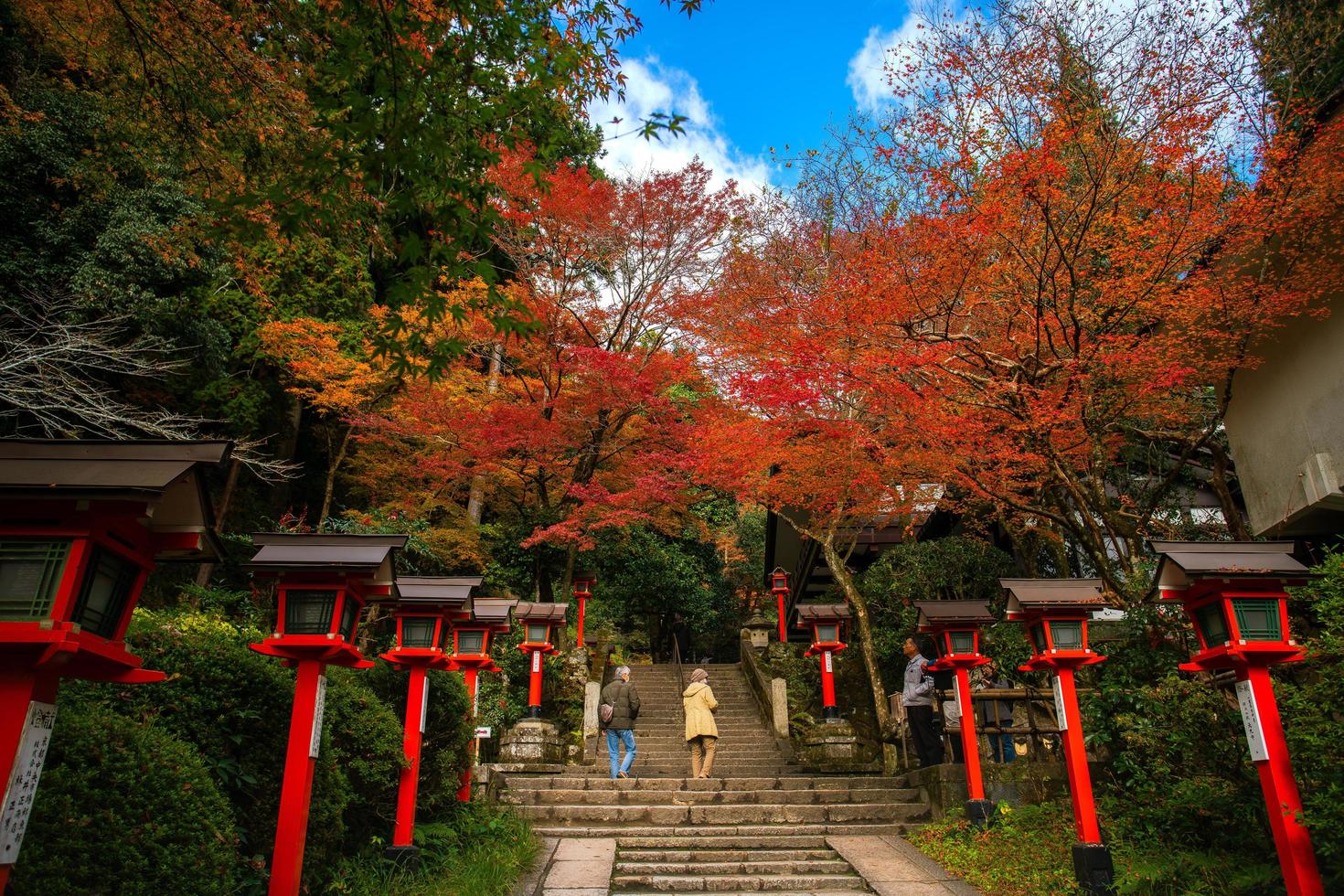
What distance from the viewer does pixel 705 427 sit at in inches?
659

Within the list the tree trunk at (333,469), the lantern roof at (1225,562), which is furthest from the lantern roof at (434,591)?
the tree trunk at (333,469)

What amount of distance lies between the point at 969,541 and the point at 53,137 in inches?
660

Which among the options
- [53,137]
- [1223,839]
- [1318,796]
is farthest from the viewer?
[53,137]

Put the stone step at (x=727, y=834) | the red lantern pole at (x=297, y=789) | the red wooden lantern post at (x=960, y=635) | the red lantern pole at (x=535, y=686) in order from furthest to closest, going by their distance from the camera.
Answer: the red lantern pole at (x=535, y=686), the red wooden lantern post at (x=960, y=635), the stone step at (x=727, y=834), the red lantern pole at (x=297, y=789)

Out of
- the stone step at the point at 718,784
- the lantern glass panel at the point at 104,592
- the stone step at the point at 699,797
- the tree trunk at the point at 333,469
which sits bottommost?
the stone step at the point at 699,797

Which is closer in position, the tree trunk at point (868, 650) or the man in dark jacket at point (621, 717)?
the man in dark jacket at point (621, 717)

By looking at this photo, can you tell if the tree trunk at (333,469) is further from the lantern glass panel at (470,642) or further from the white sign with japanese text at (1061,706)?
the white sign with japanese text at (1061,706)

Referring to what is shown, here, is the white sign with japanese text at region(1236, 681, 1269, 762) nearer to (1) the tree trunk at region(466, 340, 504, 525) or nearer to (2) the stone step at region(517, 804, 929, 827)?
(2) the stone step at region(517, 804, 929, 827)

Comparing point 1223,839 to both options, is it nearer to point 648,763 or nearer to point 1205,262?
point 1205,262

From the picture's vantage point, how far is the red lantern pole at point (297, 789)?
14.9ft

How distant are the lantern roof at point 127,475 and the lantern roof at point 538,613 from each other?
391 inches

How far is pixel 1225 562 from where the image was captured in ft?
17.3

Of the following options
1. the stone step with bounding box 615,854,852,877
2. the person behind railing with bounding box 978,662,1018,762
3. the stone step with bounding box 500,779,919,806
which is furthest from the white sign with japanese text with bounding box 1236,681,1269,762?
the stone step with bounding box 500,779,919,806

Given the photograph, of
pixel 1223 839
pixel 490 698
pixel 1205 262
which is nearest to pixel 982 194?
pixel 1205 262
